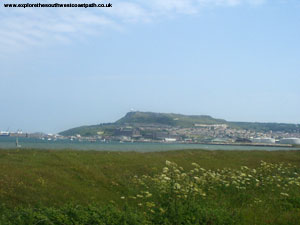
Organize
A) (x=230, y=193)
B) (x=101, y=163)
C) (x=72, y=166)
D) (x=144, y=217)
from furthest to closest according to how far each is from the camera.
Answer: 1. (x=101, y=163)
2. (x=72, y=166)
3. (x=230, y=193)
4. (x=144, y=217)

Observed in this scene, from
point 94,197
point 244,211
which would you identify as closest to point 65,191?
point 94,197

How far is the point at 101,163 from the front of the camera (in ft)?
82.4

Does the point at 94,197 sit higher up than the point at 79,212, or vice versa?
the point at 79,212

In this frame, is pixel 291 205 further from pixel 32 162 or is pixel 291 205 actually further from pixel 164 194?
pixel 32 162

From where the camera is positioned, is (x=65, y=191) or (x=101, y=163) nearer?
(x=65, y=191)

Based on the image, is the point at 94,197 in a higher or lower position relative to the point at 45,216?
lower

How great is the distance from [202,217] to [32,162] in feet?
49.5

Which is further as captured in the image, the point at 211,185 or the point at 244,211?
the point at 211,185

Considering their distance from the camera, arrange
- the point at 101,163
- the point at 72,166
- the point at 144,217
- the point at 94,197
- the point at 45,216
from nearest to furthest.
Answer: the point at 45,216, the point at 144,217, the point at 94,197, the point at 72,166, the point at 101,163

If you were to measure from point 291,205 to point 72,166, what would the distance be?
1205 cm

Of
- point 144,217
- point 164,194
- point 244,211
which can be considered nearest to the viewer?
point 144,217

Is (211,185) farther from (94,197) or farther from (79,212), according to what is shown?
(79,212)

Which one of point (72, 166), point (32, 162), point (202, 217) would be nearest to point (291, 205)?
point (202, 217)

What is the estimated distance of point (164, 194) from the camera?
9875 millimetres
